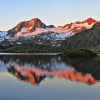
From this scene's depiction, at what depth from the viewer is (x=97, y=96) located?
3394cm

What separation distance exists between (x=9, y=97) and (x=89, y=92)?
13.6 metres

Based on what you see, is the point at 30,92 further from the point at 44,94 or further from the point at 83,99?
the point at 83,99

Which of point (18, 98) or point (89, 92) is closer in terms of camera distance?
point (18, 98)

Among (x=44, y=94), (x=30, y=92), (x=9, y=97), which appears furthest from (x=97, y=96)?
(x=9, y=97)

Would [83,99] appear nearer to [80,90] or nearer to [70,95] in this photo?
[70,95]

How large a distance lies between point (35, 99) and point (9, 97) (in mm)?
4298

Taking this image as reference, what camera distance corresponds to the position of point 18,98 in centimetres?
3212

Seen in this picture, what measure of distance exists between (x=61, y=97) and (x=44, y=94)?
359cm

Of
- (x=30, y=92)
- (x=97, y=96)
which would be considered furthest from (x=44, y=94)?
(x=97, y=96)

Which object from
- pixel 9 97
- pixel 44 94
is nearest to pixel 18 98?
pixel 9 97

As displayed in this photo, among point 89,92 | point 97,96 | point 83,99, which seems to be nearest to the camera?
point 83,99

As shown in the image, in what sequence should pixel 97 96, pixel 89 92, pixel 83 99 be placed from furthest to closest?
pixel 89 92
pixel 97 96
pixel 83 99

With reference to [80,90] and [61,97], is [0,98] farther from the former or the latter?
[80,90]

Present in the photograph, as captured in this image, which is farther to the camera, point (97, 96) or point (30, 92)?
point (30, 92)
